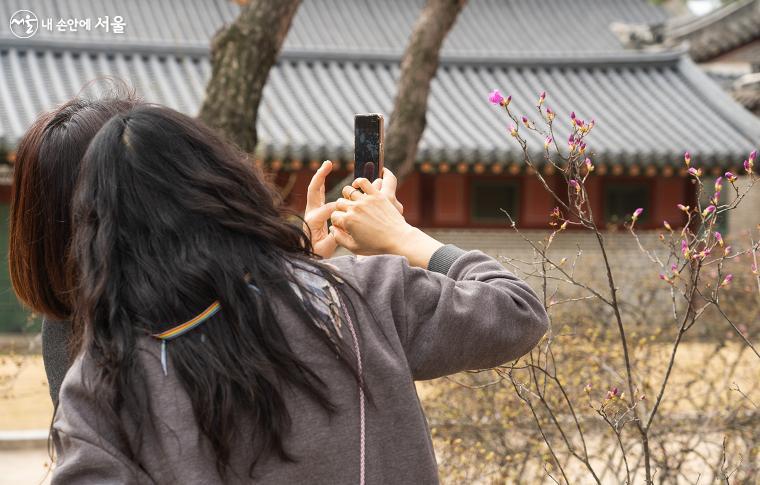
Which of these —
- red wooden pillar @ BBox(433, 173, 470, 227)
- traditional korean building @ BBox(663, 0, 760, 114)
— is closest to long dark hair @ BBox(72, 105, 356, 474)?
red wooden pillar @ BBox(433, 173, 470, 227)

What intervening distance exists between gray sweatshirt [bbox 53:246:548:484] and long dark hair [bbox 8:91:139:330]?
10.6 inches

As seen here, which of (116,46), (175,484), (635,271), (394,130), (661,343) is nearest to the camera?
(175,484)

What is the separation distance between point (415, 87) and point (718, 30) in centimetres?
1005

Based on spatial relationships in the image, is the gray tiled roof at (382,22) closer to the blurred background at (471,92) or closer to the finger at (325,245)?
the blurred background at (471,92)

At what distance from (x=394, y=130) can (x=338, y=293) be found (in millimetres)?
3278

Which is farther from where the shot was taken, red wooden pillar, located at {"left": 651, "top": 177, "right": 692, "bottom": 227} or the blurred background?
red wooden pillar, located at {"left": 651, "top": 177, "right": 692, "bottom": 227}

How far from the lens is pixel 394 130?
4449 mm

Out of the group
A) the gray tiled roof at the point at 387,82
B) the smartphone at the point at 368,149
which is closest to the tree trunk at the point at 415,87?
the smartphone at the point at 368,149

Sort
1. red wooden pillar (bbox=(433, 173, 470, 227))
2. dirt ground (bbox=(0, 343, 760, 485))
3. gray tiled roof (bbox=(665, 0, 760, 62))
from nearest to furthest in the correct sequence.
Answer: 1. dirt ground (bbox=(0, 343, 760, 485))
2. red wooden pillar (bbox=(433, 173, 470, 227))
3. gray tiled roof (bbox=(665, 0, 760, 62))

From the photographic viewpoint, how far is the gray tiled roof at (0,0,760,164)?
392 inches

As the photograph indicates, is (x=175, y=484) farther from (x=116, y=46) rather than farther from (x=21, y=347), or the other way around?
(x=116, y=46)

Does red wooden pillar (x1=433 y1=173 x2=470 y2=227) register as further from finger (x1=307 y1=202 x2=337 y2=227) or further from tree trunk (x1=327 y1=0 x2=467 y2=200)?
finger (x1=307 y1=202 x2=337 y2=227)

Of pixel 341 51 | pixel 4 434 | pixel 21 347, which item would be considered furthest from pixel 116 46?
pixel 4 434

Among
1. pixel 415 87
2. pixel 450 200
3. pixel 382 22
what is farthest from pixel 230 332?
pixel 382 22
